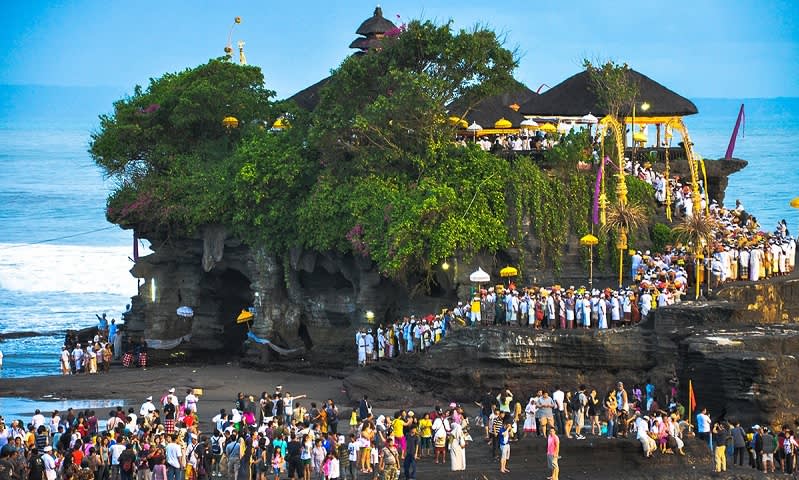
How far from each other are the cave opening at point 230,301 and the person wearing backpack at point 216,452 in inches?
689

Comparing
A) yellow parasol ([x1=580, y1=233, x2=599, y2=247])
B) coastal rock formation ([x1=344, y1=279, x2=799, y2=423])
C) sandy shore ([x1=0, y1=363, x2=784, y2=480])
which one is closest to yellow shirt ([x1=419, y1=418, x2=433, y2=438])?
sandy shore ([x1=0, y1=363, x2=784, y2=480])

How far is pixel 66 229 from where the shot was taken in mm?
114562

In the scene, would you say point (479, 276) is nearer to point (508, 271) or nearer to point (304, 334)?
point (508, 271)

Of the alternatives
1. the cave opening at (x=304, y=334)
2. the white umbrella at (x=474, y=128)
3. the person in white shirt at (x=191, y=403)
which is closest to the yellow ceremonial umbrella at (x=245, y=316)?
the cave opening at (x=304, y=334)

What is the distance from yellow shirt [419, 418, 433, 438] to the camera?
43.3 m

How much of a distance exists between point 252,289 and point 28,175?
310 ft

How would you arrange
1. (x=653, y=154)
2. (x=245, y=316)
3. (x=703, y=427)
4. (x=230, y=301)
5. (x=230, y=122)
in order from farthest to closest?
1. (x=230, y=301)
2. (x=230, y=122)
3. (x=245, y=316)
4. (x=653, y=154)
5. (x=703, y=427)

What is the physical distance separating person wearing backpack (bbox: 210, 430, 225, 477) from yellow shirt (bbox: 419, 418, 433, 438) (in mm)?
4750

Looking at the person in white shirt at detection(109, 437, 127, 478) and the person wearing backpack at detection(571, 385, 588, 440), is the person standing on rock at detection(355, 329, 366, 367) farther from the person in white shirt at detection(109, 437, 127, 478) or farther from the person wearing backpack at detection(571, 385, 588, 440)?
the person in white shirt at detection(109, 437, 127, 478)

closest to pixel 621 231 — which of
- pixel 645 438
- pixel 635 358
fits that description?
pixel 635 358

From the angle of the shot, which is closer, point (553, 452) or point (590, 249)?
point (553, 452)

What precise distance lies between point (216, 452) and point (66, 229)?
75130mm

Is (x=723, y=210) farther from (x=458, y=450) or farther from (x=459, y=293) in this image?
(x=458, y=450)

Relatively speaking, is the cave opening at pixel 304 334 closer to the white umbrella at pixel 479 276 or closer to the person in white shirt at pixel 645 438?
the white umbrella at pixel 479 276
